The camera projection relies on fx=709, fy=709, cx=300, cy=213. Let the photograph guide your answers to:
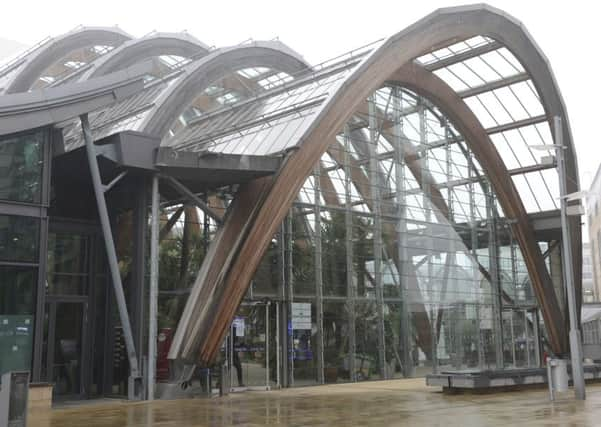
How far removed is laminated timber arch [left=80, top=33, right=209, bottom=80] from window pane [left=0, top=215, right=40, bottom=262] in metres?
13.3

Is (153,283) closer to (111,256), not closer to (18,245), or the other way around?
(111,256)

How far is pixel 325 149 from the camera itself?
71.7 ft

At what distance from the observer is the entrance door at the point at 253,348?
2102 cm

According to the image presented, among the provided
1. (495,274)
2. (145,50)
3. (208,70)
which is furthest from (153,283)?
(495,274)

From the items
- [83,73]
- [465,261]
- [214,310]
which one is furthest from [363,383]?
[83,73]

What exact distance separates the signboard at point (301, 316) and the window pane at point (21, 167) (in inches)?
355

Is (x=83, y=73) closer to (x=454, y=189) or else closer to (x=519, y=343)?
(x=454, y=189)

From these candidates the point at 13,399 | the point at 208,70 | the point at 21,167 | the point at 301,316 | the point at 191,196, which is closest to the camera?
the point at 13,399

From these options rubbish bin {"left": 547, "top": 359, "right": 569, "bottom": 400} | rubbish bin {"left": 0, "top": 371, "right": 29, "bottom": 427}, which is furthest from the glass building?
rubbish bin {"left": 547, "top": 359, "right": 569, "bottom": 400}

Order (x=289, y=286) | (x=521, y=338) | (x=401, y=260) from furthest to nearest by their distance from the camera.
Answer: (x=521, y=338)
(x=401, y=260)
(x=289, y=286)

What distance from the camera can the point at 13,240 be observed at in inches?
642

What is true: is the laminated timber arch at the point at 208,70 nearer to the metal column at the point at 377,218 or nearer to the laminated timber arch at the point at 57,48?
the metal column at the point at 377,218

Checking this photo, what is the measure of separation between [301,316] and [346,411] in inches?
325

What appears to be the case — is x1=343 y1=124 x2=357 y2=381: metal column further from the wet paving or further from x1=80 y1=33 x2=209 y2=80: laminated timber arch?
x1=80 y1=33 x2=209 y2=80: laminated timber arch
